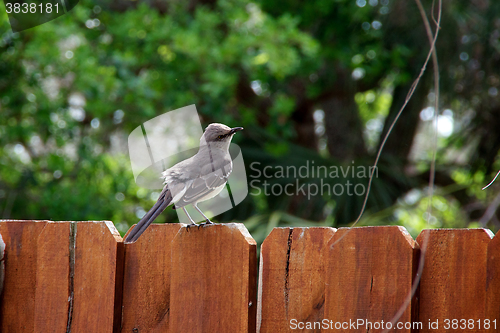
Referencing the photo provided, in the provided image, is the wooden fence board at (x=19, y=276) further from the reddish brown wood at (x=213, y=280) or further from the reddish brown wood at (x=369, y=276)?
the reddish brown wood at (x=369, y=276)

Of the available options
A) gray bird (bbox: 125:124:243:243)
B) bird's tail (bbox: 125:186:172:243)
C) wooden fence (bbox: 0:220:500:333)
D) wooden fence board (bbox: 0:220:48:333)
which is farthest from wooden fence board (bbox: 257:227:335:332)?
wooden fence board (bbox: 0:220:48:333)

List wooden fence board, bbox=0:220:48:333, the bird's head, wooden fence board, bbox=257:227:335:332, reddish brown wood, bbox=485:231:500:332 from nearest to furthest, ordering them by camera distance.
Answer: reddish brown wood, bbox=485:231:500:332 < wooden fence board, bbox=257:227:335:332 < wooden fence board, bbox=0:220:48:333 < the bird's head

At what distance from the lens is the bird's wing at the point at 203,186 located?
2697mm

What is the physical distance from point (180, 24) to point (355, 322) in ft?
19.5

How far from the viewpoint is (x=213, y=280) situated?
2.18m

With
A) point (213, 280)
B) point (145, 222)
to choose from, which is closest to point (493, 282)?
point (213, 280)

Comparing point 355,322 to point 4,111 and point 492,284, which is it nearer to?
point 492,284

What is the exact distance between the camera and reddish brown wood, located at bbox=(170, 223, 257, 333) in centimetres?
211

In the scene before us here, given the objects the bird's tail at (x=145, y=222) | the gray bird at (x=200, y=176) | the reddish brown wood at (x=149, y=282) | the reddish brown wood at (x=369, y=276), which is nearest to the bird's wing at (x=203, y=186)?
the gray bird at (x=200, y=176)

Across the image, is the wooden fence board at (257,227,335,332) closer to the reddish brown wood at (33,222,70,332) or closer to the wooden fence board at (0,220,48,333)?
the reddish brown wood at (33,222,70,332)

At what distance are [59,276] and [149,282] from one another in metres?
0.46

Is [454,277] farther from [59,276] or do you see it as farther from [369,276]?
[59,276]

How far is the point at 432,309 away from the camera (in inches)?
73.7

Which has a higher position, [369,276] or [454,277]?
[454,277]
